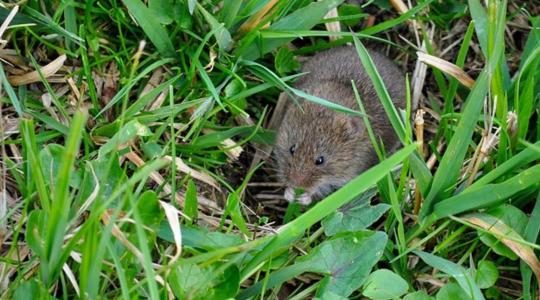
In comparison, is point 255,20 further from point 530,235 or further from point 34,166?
point 530,235

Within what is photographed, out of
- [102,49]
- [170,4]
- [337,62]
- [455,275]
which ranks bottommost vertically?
[455,275]

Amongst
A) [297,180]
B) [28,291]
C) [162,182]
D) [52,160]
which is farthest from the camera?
[297,180]

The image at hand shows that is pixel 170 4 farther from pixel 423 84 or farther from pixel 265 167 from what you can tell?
pixel 423 84

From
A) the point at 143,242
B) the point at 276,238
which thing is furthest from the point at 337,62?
the point at 143,242

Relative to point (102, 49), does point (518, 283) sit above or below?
below

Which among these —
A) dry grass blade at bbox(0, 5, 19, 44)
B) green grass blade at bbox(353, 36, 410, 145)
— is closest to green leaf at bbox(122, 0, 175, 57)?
dry grass blade at bbox(0, 5, 19, 44)

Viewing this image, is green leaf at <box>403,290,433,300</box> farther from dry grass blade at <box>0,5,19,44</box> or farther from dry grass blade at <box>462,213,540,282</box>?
dry grass blade at <box>0,5,19,44</box>

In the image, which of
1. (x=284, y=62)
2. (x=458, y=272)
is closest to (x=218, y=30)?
(x=284, y=62)
